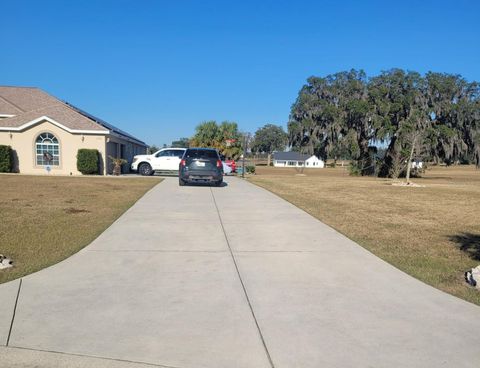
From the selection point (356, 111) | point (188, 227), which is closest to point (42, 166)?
point (188, 227)

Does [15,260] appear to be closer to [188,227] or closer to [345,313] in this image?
[188,227]

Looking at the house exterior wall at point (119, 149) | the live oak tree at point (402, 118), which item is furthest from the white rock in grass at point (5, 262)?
the live oak tree at point (402, 118)

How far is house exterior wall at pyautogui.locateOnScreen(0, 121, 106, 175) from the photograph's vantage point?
25.8m

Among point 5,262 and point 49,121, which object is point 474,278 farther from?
point 49,121

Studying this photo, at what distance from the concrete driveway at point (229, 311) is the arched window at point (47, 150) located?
21.4 m

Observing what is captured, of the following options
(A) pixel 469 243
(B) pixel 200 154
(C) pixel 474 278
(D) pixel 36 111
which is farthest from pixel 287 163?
(C) pixel 474 278

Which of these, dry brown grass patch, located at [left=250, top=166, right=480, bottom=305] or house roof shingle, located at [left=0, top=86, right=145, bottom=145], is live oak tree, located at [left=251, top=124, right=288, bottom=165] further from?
dry brown grass patch, located at [left=250, top=166, right=480, bottom=305]

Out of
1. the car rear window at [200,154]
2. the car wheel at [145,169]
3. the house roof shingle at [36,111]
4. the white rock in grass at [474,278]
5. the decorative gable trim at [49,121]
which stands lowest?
the white rock in grass at [474,278]

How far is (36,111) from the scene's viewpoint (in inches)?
1088

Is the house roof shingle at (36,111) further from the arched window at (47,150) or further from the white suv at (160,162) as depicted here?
the white suv at (160,162)

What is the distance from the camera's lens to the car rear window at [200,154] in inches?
681

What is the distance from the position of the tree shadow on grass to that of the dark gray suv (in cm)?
1033

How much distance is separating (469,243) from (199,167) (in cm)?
1119

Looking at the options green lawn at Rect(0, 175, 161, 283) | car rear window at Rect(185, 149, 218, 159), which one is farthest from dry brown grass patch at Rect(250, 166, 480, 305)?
car rear window at Rect(185, 149, 218, 159)
